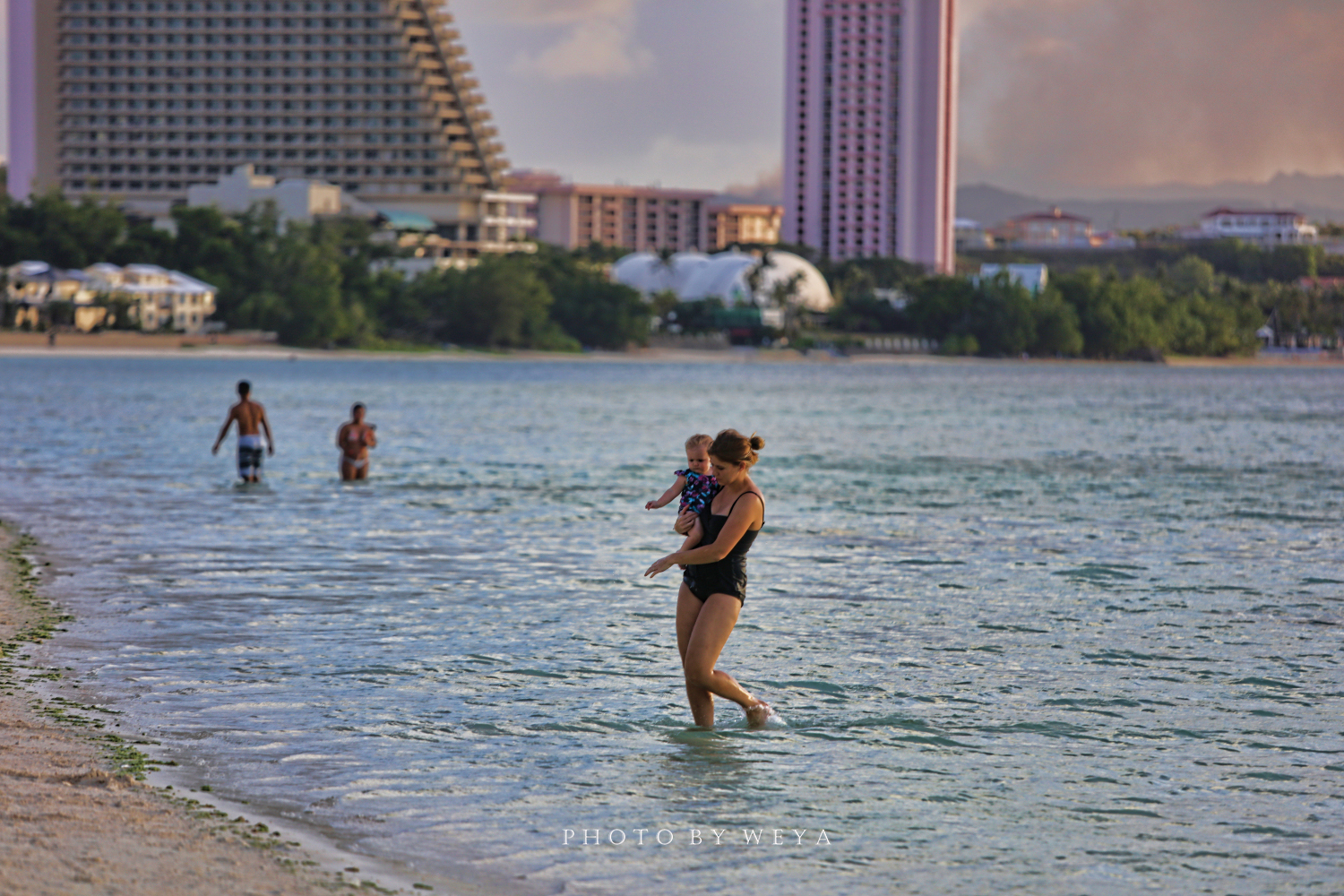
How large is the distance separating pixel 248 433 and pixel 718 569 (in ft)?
59.1

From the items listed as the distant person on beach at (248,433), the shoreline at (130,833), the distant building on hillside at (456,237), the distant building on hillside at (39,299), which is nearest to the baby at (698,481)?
the shoreline at (130,833)

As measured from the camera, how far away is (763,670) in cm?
1208

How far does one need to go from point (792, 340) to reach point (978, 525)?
147963 mm

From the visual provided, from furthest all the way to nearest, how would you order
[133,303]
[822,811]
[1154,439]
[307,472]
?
[133,303]
[1154,439]
[307,472]
[822,811]

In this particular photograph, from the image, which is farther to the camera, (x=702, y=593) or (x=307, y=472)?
(x=307, y=472)

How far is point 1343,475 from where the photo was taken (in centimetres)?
3506

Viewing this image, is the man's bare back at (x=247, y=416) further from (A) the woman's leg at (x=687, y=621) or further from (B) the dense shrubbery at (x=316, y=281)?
(B) the dense shrubbery at (x=316, y=281)

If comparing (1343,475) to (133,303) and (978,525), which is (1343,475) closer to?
(978,525)

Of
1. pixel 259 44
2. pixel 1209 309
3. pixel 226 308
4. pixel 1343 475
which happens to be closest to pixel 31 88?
pixel 259 44

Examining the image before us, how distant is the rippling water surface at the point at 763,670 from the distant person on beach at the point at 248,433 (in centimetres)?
50

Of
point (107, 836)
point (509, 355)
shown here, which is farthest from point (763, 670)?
point (509, 355)

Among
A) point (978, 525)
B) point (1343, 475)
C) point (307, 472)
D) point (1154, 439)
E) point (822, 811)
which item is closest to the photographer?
point (822, 811)

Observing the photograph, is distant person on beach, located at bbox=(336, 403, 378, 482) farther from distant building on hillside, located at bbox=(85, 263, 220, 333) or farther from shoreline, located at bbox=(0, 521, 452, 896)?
distant building on hillside, located at bbox=(85, 263, 220, 333)

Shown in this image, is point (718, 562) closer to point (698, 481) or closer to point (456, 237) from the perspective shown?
point (698, 481)
